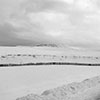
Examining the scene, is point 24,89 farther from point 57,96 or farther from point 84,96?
point 84,96

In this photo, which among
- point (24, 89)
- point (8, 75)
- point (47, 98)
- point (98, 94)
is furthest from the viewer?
point (8, 75)

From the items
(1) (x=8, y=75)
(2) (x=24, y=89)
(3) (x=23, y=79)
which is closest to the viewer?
(2) (x=24, y=89)

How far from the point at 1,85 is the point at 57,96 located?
4.11 metres

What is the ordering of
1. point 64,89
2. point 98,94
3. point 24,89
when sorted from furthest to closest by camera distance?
point 24,89
point 64,89
point 98,94

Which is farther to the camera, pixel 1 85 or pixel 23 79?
pixel 23 79

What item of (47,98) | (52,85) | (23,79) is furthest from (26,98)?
(23,79)

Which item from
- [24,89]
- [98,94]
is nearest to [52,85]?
[24,89]

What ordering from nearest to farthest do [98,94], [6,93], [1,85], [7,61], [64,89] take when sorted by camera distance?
[98,94], [64,89], [6,93], [1,85], [7,61]

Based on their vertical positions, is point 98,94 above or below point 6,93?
above

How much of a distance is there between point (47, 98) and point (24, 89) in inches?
112

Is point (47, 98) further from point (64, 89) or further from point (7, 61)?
point (7, 61)

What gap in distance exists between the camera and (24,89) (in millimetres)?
9492

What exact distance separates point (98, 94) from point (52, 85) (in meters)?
4.43

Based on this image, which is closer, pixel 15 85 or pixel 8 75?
pixel 15 85
